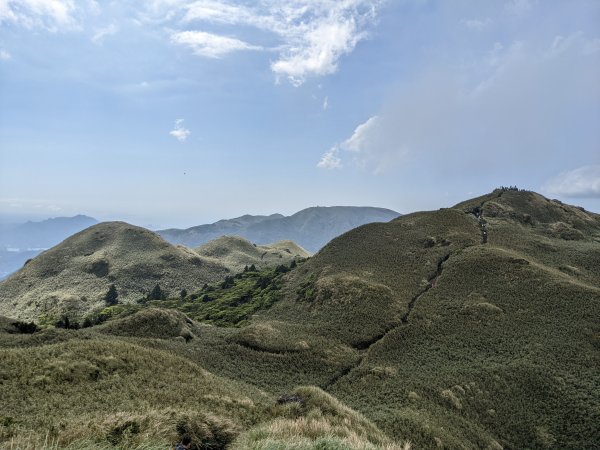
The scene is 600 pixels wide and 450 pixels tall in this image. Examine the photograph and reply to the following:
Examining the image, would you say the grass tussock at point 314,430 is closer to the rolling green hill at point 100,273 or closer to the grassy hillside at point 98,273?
the rolling green hill at point 100,273

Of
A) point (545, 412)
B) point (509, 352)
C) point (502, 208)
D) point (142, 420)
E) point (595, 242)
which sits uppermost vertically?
point (502, 208)

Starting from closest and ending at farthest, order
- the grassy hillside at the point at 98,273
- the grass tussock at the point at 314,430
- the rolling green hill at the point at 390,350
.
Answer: the grass tussock at the point at 314,430 < the rolling green hill at the point at 390,350 < the grassy hillside at the point at 98,273

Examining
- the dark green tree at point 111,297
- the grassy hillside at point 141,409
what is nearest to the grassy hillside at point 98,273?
the dark green tree at point 111,297

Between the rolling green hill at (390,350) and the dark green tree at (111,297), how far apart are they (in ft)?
107

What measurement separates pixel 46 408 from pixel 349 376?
31123 millimetres

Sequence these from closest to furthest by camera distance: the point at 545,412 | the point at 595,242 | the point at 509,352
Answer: the point at 545,412
the point at 509,352
the point at 595,242

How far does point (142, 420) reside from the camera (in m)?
15.4

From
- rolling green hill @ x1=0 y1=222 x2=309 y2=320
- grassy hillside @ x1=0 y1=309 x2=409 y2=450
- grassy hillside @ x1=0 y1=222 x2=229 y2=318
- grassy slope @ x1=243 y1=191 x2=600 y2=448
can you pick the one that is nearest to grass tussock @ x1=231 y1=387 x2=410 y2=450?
grassy hillside @ x1=0 y1=309 x2=409 y2=450

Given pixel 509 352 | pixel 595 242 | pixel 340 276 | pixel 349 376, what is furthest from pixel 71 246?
pixel 595 242

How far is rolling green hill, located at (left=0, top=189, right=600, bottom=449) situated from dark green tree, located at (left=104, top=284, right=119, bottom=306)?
32.5m

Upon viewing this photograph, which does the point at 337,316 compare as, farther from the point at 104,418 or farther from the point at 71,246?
the point at 71,246

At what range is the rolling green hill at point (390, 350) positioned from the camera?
853 inches

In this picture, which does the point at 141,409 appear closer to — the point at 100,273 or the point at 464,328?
the point at 464,328

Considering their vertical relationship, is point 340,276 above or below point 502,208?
below
